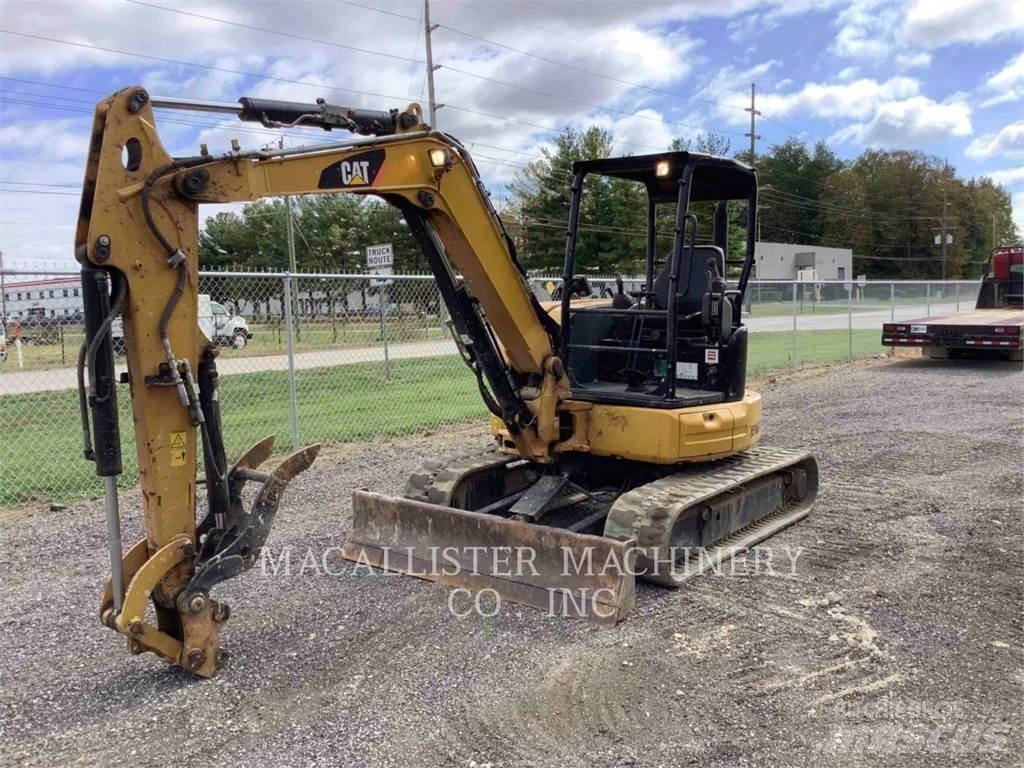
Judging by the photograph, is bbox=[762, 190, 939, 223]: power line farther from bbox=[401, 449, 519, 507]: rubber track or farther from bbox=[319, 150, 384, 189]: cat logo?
bbox=[319, 150, 384, 189]: cat logo

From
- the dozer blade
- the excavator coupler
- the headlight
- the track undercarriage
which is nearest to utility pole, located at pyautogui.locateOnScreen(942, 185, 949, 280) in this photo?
the track undercarriage

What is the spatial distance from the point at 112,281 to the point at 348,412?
7.96 metres

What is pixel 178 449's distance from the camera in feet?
12.5

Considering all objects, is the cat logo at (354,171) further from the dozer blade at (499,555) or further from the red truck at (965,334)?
the red truck at (965,334)

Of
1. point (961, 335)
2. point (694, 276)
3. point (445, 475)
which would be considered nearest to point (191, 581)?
point (445, 475)

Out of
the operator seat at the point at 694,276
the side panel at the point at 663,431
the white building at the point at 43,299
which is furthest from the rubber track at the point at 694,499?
→ the white building at the point at 43,299

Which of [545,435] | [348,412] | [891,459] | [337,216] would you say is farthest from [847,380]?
[337,216]

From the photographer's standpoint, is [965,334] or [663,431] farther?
[965,334]

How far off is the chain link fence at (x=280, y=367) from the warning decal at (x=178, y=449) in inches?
133

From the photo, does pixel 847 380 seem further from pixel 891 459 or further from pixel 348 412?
pixel 348 412

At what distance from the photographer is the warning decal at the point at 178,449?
3.78 meters

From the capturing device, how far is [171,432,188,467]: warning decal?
3.78m

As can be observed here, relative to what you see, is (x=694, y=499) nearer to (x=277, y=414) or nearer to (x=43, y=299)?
(x=277, y=414)

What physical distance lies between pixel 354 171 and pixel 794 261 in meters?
72.0
